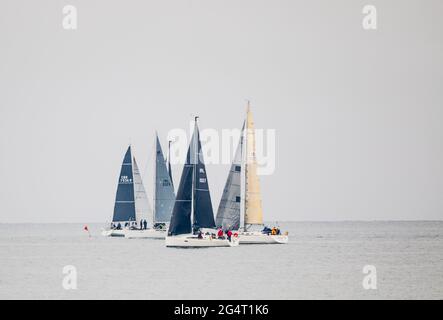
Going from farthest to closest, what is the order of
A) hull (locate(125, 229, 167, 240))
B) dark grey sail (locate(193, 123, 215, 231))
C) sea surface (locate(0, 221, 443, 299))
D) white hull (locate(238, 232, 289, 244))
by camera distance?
hull (locate(125, 229, 167, 240)) < white hull (locate(238, 232, 289, 244)) < dark grey sail (locate(193, 123, 215, 231)) < sea surface (locate(0, 221, 443, 299))

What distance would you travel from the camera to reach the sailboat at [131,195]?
103688 mm

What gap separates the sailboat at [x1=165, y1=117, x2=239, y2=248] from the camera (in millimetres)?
74812

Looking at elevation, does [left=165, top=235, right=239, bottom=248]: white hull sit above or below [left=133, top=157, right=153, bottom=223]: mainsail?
below

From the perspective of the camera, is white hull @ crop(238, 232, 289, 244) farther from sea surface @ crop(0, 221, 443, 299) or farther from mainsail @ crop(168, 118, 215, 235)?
mainsail @ crop(168, 118, 215, 235)

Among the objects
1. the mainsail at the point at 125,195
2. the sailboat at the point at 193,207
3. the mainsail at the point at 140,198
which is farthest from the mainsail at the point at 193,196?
the mainsail at the point at 140,198

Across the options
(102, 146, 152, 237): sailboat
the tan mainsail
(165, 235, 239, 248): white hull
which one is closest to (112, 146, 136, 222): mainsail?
(102, 146, 152, 237): sailboat

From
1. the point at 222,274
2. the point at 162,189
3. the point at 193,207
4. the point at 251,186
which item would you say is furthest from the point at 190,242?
the point at 162,189

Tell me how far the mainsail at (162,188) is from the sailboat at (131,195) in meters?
4.74

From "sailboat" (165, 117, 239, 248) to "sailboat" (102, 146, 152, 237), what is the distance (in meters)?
27.7

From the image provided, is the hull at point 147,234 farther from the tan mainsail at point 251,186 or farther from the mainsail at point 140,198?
the tan mainsail at point 251,186

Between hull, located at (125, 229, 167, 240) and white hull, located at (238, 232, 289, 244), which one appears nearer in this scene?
white hull, located at (238, 232, 289, 244)
